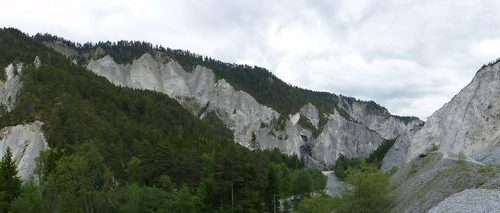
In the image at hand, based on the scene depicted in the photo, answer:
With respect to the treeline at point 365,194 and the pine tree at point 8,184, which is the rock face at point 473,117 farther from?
the pine tree at point 8,184

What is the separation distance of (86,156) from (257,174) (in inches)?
927

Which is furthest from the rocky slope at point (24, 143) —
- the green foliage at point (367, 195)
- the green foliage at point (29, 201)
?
the green foliage at point (367, 195)

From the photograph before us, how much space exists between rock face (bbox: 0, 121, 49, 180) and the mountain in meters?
64.5

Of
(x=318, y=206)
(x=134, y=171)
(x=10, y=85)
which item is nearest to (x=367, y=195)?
(x=318, y=206)

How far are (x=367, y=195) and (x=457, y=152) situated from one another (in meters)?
60.7

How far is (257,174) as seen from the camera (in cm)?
7375

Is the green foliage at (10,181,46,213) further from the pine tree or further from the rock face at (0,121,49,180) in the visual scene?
the rock face at (0,121,49,180)

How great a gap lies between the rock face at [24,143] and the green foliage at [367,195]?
68.6 meters

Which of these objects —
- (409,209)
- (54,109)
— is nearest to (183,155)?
(54,109)

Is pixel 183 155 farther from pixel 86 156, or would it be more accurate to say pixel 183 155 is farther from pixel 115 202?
pixel 115 202

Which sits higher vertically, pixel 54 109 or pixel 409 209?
pixel 54 109

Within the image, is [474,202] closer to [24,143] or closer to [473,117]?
[24,143]

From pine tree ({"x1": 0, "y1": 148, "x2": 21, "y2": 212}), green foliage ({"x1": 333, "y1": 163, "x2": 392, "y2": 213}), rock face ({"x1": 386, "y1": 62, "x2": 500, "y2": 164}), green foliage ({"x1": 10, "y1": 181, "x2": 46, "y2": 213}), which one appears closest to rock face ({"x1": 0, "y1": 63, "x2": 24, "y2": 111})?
green foliage ({"x1": 10, "y1": 181, "x2": 46, "y2": 213})

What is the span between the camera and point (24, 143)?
10344cm
